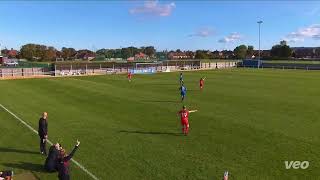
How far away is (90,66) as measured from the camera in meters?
74.6

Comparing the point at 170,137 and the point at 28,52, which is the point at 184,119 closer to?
the point at 170,137

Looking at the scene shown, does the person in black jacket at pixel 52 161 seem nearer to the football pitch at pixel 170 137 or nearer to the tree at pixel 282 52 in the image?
the football pitch at pixel 170 137

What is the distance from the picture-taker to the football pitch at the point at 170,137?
13711 millimetres

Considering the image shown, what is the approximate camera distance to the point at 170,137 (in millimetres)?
18266

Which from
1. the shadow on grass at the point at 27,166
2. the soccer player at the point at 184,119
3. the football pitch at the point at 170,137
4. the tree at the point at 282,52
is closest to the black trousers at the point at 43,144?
the football pitch at the point at 170,137

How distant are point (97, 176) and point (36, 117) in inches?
494

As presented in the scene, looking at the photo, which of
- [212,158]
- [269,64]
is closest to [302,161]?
[212,158]

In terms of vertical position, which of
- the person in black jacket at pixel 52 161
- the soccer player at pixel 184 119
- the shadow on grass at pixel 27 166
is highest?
the soccer player at pixel 184 119

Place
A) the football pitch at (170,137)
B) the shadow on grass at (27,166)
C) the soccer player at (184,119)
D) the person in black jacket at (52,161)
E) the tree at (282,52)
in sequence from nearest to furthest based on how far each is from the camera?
the person in black jacket at (52,161), the football pitch at (170,137), the shadow on grass at (27,166), the soccer player at (184,119), the tree at (282,52)

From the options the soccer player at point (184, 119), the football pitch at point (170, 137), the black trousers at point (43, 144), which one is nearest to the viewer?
the football pitch at point (170, 137)

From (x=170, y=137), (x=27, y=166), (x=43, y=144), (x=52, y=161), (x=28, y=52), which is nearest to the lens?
(x=52, y=161)

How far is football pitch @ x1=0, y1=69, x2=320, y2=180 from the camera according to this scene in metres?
13.7

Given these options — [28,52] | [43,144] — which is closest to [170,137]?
[43,144]

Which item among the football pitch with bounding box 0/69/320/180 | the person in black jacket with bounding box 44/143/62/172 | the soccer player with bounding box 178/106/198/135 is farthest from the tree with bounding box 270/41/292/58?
the person in black jacket with bounding box 44/143/62/172
